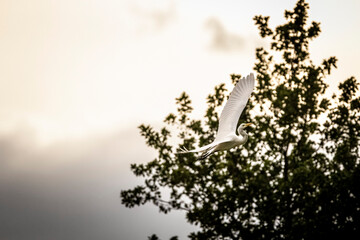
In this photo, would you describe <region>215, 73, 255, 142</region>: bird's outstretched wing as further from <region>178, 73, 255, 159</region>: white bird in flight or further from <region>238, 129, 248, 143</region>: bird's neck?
<region>238, 129, 248, 143</region>: bird's neck

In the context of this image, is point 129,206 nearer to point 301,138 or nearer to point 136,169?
point 136,169

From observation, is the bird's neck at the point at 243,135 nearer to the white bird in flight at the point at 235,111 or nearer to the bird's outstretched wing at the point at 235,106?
the white bird in flight at the point at 235,111

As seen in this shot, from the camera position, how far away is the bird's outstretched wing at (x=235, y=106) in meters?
14.3

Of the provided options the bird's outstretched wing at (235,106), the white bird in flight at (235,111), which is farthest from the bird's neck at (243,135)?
the bird's outstretched wing at (235,106)

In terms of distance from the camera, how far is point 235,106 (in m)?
14.4

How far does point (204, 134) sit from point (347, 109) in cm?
441

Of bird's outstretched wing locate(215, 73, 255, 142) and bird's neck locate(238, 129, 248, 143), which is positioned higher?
bird's outstretched wing locate(215, 73, 255, 142)

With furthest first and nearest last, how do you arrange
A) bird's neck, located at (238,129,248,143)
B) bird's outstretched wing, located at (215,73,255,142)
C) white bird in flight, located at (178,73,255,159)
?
bird's outstretched wing, located at (215,73,255,142) → white bird in flight, located at (178,73,255,159) → bird's neck, located at (238,129,248,143)

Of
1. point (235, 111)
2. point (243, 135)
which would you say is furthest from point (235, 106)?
point (243, 135)

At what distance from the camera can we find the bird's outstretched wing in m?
14.3

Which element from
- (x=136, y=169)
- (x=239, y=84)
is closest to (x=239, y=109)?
(x=239, y=84)

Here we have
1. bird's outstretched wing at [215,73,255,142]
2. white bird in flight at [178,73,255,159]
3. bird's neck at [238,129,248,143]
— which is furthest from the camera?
bird's outstretched wing at [215,73,255,142]

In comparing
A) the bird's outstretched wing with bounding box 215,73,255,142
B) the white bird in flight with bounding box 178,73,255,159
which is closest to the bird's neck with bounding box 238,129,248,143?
the white bird in flight with bounding box 178,73,255,159

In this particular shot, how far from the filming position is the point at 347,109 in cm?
1944
